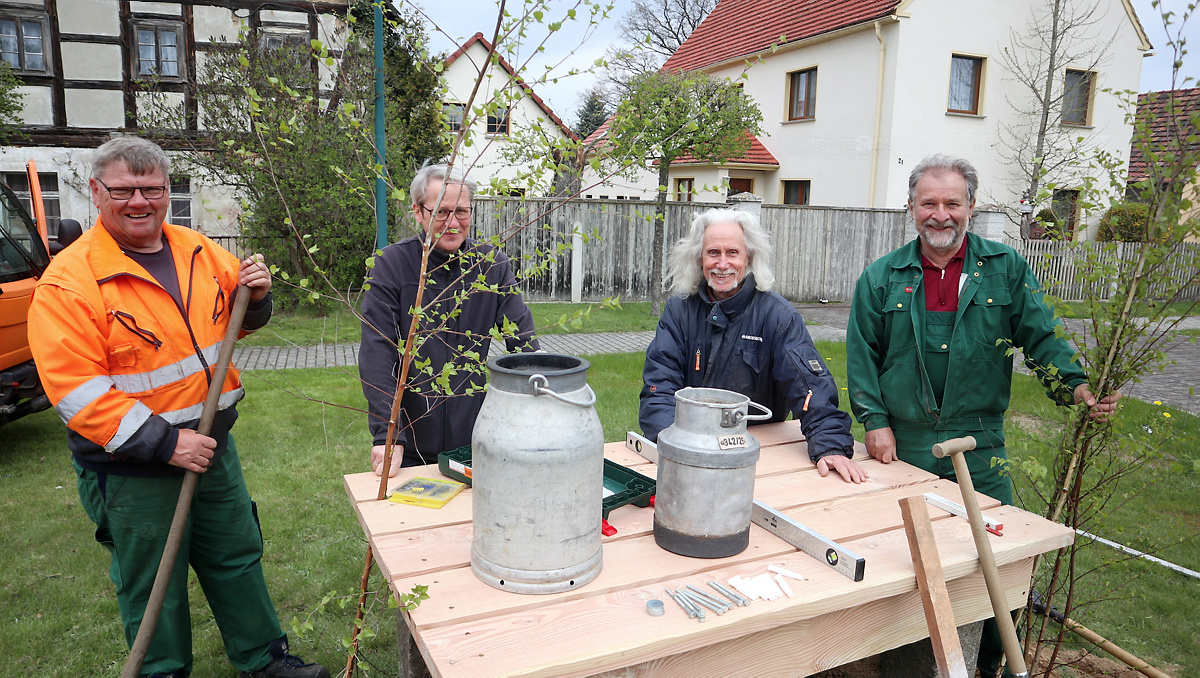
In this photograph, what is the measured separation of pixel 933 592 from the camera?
182cm

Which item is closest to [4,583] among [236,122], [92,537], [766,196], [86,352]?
[92,537]

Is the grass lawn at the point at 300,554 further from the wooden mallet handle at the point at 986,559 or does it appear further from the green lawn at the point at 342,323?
the green lawn at the point at 342,323

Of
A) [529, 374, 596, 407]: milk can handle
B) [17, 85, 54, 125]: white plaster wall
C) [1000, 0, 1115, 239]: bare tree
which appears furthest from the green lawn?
[1000, 0, 1115, 239]: bare tree

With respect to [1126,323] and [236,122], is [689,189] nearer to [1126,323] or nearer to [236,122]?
[1126,323]

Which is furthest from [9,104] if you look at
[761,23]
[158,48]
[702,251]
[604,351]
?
[761,23]

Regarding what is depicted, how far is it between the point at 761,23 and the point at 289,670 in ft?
62.9

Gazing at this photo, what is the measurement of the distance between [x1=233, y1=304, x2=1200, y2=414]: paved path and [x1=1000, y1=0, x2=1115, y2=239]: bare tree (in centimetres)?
622

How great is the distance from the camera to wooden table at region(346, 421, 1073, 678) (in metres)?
1.50

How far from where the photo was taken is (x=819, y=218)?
14.0m

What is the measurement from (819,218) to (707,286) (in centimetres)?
1168

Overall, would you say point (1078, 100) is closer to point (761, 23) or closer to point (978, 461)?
point (761, 23)

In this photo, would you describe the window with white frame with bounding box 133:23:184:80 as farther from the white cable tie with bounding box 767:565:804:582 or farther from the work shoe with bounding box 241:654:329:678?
the white cable tie with bounding box 767:565:804:582

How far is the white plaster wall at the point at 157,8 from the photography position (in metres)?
14.3

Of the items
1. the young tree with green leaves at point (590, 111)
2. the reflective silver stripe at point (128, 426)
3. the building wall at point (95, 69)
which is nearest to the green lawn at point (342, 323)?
the building wall at point (95, 69)
